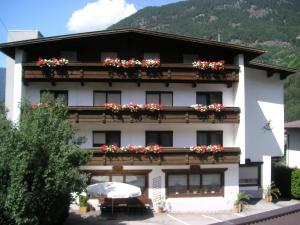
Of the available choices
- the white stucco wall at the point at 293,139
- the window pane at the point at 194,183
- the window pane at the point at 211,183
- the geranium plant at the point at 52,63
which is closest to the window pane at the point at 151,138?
the window pane at the point at 194,183

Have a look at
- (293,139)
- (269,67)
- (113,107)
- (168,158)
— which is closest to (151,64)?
(113,107)

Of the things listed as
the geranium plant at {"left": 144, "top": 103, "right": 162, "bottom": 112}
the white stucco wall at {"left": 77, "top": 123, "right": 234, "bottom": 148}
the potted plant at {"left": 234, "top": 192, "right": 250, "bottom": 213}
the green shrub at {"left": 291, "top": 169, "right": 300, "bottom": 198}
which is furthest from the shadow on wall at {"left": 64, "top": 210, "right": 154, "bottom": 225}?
the green shrub at {"left": 291, "top": 169, "right": 300, "bottom": 198}

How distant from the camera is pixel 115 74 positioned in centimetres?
2411

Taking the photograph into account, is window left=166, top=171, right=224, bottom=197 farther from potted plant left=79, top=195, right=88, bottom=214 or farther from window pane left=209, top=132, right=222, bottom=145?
potted plant left=79, top=195, right=88, bottom=214

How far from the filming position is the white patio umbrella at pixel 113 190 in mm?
22094

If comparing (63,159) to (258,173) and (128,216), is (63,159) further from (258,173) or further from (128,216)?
(258,173)

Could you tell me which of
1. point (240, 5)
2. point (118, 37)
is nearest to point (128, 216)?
point (118, 37)

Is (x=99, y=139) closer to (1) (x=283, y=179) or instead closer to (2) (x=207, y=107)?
(2) (x=207, y=107)

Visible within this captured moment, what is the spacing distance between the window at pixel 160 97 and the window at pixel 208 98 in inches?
67.1

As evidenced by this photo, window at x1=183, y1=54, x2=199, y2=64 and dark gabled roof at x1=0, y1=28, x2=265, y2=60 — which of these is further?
window at x1=183, y1=54, x2=199, y2=64

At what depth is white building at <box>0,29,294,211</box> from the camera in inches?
945

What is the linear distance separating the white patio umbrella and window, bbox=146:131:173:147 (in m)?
3.52

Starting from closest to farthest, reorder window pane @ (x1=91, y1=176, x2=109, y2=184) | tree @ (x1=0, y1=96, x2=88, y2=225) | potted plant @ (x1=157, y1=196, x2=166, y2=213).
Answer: tree @ (x1=0, y1=96, x2=88, y2=225) < potted plant @ (x1=157, y1=196, x2=166, y2=213) < window pane @ (x1=91, y1=176, x2=109, y2=184)

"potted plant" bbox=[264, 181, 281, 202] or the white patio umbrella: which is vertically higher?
the white patio umbrella
